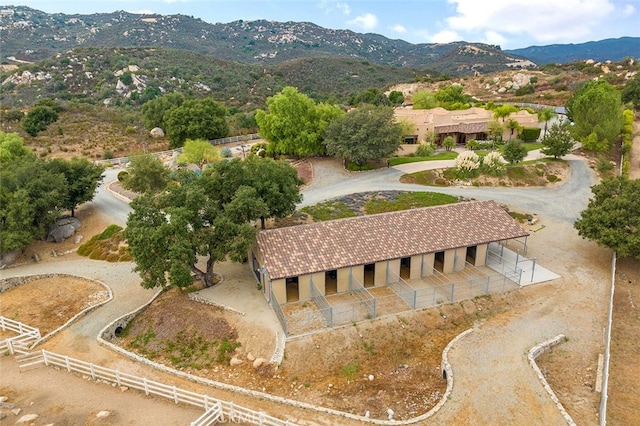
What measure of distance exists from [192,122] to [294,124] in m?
18.2

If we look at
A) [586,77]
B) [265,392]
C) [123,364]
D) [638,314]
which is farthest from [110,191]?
[586,77]

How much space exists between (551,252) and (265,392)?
23685 mm

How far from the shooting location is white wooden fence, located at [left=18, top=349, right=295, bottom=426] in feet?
56.3

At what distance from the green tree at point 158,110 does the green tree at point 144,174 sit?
3014 centimetres

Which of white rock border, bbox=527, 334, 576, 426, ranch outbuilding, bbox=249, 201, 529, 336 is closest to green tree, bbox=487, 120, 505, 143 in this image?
ranch outbuilding, bbox=249, 201, 529, 336

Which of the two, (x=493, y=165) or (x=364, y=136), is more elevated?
(x=364, y=136)

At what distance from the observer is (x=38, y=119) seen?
235 feet

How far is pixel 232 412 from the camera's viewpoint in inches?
684

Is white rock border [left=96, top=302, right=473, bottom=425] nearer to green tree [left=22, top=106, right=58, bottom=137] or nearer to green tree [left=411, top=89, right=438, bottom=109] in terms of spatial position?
green tree [left=22, top=106, right=58, bottom=137]

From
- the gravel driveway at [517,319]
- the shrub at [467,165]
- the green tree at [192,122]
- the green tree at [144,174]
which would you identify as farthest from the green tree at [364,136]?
the green tree at [192,122]

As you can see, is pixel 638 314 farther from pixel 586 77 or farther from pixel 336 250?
pixel 586 77

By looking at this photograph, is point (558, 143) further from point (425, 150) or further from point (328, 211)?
point (328, 211)

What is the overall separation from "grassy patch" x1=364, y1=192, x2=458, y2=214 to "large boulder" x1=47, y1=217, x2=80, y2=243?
26347mm

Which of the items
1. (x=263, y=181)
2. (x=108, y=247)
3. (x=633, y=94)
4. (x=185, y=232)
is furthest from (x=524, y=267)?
(x=633, y=94)
